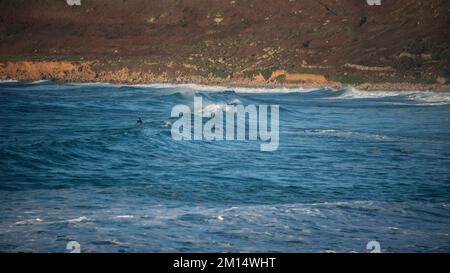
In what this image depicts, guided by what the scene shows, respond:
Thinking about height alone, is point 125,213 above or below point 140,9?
below

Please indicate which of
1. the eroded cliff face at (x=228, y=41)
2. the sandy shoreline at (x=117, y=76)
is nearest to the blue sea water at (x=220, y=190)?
the sandy shoreline at (x=117, y=76)

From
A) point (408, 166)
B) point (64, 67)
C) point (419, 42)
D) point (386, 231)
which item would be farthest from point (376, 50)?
point (386, 231)

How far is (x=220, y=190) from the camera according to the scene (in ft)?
42.7

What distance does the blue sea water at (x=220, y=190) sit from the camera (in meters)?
9.44

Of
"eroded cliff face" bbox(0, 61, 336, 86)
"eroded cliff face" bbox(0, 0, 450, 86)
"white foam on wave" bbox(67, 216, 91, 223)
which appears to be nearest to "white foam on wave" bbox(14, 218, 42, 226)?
"white foam on wave" bbox(67, 216, 91, 223)

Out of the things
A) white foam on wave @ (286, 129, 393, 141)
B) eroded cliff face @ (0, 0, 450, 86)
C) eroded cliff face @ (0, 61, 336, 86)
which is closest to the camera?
white foam on wave @ (286, 129, 393, 141)

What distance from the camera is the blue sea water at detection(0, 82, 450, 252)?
372 inches

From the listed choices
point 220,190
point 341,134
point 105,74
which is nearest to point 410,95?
point 341,134

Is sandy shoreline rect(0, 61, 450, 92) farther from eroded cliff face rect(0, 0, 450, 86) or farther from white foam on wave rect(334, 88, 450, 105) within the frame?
white foam on wave rect(334, 88, 450, 105)

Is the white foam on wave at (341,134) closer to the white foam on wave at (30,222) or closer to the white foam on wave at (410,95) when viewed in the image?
the white foam on wave at (30,222)

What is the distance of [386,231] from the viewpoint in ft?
33.0
